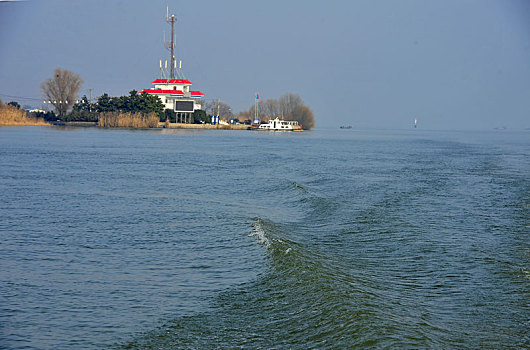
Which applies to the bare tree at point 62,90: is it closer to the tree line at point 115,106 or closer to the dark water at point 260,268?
the tree line at point 115,106

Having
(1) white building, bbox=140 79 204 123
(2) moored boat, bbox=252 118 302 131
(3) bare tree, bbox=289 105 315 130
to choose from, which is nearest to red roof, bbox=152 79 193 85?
(1) white building, bbox=140 79 204 123

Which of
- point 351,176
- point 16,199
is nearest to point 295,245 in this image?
point 16,199

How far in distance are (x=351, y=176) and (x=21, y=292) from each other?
1662cm

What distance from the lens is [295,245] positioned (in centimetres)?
944

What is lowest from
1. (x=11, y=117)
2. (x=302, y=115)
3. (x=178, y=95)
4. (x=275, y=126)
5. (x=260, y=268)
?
(x=260, y=268)

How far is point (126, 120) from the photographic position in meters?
85.1

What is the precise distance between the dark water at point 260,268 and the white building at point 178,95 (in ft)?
264

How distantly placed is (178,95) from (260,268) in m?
96.1

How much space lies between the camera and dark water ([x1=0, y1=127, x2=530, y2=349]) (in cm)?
551

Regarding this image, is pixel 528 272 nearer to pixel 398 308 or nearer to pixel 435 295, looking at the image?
pixel 435 295

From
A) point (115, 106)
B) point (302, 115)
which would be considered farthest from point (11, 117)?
point (302, 115)

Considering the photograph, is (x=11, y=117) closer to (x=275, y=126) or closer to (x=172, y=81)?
(x=172, y=81)

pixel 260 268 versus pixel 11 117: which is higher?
pixel 11 117

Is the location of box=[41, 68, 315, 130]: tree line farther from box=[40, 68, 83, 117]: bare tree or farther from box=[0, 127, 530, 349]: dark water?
box=[0, 127, 530, 349]: dark water
